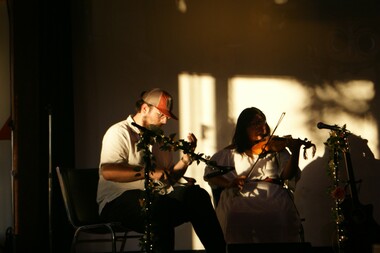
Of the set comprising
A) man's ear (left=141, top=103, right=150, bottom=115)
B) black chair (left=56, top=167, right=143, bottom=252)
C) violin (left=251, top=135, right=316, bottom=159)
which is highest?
man's ear (left=141, top=103, right=150, bottom=115)

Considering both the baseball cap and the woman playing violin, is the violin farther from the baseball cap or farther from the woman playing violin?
the baseball cap

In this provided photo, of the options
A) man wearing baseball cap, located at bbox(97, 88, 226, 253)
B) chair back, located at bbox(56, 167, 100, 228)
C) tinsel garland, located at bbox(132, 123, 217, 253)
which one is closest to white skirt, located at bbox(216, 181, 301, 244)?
man wearing baseball cap, located at bbox(97, 88, 226, 253)

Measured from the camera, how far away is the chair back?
364 centimetres

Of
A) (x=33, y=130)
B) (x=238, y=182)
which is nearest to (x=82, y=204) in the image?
(x=33, y=130)

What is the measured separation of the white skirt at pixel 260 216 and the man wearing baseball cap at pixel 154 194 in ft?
2.27

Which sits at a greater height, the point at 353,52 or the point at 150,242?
the point at 353,52

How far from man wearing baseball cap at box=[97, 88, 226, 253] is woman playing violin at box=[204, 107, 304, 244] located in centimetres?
65

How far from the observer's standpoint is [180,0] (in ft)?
16.7

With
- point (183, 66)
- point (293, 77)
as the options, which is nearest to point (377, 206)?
point (293, 77)

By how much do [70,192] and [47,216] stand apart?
2.63 feet

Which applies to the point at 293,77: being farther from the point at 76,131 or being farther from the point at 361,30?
the point at 76,131

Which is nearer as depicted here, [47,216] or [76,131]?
[47,216]

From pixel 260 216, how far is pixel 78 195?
47.4 inches

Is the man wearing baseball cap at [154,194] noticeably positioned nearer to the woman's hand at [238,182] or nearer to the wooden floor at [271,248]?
the wooden floor at [271,248]
